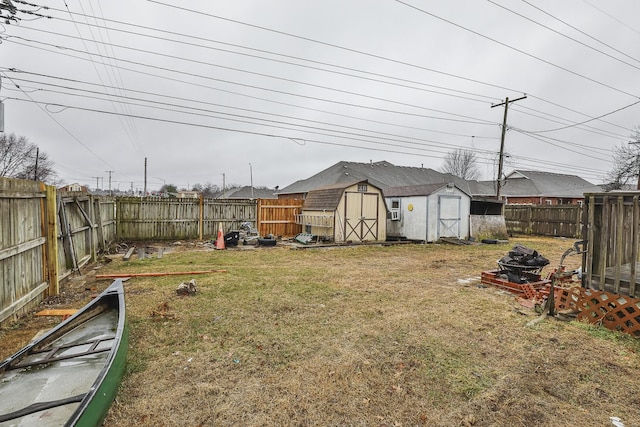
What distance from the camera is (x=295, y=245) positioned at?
1426cm

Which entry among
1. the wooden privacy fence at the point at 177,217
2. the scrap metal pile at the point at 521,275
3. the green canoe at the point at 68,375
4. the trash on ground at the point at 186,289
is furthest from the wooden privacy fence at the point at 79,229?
the scrap metal pile at the point at 521,275

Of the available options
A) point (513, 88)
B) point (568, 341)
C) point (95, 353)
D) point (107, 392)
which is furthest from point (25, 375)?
point (513, 88)

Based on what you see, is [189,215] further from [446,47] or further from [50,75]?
[446,47]

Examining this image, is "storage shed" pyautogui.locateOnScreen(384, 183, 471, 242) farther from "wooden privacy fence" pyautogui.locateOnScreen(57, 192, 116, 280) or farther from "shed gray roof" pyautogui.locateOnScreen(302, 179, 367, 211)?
"wooden privacy fence" pyautogui.locateOnScreen(57, 192, 116, 280)

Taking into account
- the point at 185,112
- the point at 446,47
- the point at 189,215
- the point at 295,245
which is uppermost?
the point at 446,47

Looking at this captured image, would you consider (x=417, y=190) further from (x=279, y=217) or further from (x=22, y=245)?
(x=22, y=245)

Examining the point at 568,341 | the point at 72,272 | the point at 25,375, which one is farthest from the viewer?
the point at 72,272

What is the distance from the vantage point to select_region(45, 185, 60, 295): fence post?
19.0ft

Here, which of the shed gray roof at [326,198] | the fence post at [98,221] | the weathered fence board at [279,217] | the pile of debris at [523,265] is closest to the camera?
the pile of debris at [523,265]

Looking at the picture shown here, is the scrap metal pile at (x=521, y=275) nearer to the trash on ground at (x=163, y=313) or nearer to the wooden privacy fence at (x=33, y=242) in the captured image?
the trash on ground at (x=163, y=313)

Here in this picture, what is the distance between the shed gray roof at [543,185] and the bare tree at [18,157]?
5639 cm

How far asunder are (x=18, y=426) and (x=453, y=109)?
28.2 m

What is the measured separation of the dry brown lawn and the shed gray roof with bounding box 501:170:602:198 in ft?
111

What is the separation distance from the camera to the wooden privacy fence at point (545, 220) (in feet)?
60.6
